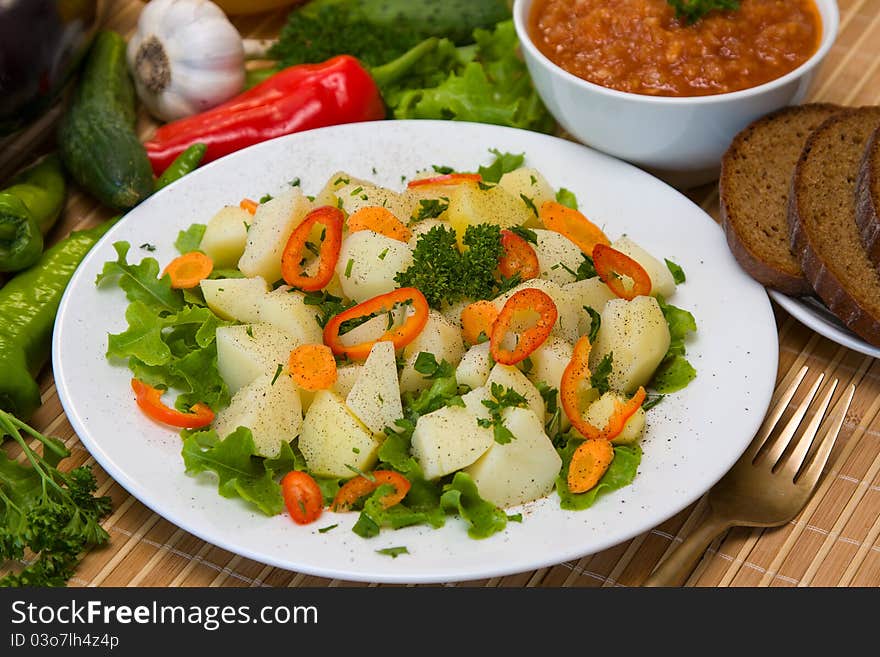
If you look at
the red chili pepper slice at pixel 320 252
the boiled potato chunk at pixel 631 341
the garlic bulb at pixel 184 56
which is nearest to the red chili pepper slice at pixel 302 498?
the red chili pepper slice at pixel 320 252

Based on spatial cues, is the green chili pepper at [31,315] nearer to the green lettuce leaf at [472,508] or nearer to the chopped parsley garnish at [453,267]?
the chopped parsley garnish at [453,267]

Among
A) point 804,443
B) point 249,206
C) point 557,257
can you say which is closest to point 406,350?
point 557,257

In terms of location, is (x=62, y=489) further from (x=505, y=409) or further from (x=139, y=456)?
(x=505, y=409)

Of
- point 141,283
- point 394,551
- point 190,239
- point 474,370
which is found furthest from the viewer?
point 190,239

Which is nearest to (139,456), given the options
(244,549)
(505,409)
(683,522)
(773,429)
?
(244,549)

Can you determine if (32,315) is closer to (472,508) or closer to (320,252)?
(320,252)

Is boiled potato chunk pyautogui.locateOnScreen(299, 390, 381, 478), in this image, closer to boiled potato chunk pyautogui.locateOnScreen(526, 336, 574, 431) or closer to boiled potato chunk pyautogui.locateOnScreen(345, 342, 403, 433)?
boiled potato chunk pyautogui.locateOnScreen(345, 342, 403, 433)
